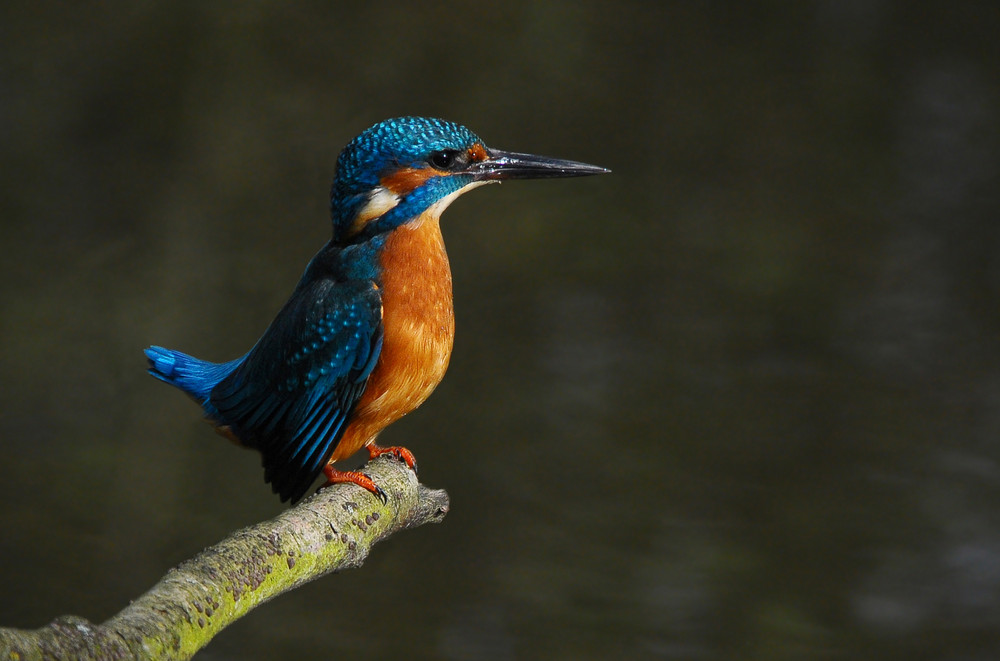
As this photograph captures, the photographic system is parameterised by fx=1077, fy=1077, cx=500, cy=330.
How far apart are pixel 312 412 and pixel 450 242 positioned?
1.82m

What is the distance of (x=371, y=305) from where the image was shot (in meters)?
1.27

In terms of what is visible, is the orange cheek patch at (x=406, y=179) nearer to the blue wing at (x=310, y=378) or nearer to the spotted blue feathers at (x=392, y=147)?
the spotted blue feathers at (x=392, y=147)

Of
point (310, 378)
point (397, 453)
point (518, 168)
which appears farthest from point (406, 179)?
point (397, 453)

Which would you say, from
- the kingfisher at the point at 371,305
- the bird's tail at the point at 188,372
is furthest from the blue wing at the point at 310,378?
the bird's tail at the point at 188,372

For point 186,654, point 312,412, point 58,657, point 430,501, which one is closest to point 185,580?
point 186,654

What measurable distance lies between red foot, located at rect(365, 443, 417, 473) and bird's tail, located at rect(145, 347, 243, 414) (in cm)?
22

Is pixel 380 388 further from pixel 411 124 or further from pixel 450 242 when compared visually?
pixel 450 242

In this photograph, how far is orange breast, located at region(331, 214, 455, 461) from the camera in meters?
1.28

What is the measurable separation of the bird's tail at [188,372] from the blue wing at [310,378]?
0.11 m

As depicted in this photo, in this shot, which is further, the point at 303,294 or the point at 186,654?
the point at 303,294

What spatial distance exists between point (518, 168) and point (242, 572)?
1.86 ft

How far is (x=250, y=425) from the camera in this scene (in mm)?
1351

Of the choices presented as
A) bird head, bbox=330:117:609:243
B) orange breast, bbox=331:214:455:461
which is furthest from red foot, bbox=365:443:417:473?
bird head, bbox=330:117:609:243

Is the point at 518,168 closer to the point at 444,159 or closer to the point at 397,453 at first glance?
the point at 444,159
